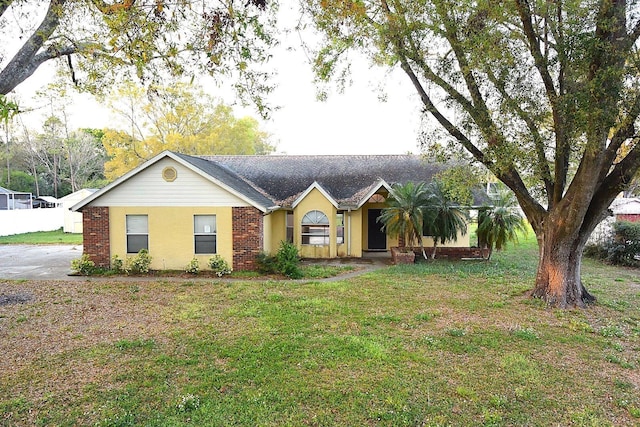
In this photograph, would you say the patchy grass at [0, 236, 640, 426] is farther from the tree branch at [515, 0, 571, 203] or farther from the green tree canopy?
the green tree canopy

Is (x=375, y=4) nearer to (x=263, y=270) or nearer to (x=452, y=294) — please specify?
(x=452, y=294)

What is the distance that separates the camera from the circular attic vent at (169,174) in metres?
13.1

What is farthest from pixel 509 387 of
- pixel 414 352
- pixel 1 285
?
pixel 1 285

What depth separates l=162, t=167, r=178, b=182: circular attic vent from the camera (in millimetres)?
13086

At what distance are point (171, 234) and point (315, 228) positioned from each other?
18.4 feet

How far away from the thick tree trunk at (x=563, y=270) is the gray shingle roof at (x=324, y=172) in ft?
27.2

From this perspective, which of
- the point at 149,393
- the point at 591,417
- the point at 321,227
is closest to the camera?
the point at 591,417

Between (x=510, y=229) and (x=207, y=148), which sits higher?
(x=207, y=148)

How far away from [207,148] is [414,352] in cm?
3116

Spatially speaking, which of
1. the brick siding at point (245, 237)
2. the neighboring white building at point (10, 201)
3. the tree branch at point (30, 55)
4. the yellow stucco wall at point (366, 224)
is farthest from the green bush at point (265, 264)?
the neighboring white building at point (10, 201)

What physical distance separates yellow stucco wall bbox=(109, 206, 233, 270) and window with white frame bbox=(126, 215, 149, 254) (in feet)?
0.45

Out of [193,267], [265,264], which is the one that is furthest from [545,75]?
[193,267]

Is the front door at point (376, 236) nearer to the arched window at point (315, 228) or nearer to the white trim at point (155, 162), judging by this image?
the arched window at point (315, 228)

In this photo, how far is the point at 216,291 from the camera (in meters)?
10.4
